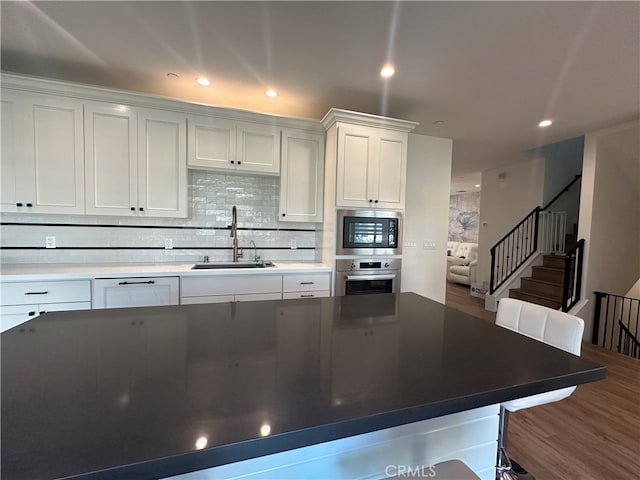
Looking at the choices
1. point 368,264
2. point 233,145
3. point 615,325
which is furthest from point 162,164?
point 615,325

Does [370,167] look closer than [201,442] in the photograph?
No

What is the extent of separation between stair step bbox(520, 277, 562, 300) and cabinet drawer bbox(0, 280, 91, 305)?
234 inches

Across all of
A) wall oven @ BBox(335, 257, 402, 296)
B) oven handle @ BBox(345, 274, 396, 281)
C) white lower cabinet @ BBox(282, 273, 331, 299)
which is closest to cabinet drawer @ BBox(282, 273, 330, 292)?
white lower cabinet @ BBox(282, 273, 331, 299)

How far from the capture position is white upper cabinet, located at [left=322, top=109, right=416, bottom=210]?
2902 mm

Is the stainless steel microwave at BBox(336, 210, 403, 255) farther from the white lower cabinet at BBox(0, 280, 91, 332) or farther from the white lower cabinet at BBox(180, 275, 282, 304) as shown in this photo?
the white lower cabinet at BBox(0, 280, 91, 332)

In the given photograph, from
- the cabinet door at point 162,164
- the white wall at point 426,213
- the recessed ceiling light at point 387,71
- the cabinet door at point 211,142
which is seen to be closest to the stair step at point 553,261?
the white wall at point 426,213

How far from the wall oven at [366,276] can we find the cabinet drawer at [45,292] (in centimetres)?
214

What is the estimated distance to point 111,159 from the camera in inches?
102

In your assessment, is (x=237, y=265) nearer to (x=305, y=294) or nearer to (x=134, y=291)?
(x=305, y=294)

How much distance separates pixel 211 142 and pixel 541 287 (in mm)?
5389

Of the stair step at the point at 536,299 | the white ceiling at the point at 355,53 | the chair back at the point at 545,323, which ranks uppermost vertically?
the white ceiling at the point at 355,53

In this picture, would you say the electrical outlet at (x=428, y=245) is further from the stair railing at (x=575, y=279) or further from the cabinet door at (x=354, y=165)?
the stair railing at (x=575, y=279)

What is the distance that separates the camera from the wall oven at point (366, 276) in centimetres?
296

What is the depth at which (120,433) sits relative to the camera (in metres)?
0.54
